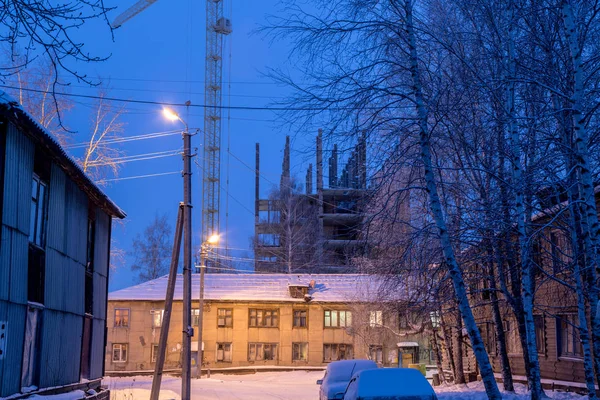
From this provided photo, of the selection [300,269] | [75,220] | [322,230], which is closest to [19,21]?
[75,220]

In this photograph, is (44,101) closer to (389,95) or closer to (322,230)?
(389,95)

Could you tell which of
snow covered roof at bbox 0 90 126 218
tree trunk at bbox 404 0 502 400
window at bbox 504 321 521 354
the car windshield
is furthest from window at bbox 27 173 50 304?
window at bbox 504 321 521 354

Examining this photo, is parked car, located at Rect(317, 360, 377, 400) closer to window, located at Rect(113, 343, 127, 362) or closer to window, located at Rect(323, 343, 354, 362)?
window, located at Rect(323, 343, 354, 362)

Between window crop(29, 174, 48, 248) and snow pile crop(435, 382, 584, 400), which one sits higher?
window crop(29, 174, 48, 248)

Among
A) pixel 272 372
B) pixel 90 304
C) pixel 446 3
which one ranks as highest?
pixel 446 3

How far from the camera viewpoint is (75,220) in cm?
2023

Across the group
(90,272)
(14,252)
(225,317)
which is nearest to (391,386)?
(14,252)

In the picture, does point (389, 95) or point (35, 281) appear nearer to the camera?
point (389, 95)

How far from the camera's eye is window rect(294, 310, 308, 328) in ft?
178

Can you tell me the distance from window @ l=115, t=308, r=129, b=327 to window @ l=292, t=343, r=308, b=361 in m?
12.6

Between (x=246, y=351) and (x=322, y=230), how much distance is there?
26632mm

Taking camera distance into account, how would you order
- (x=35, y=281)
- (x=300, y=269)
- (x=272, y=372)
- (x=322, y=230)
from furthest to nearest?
(x=322, y=230), (x=300, y=269), (x=272, y=372), (x=35, y=281)

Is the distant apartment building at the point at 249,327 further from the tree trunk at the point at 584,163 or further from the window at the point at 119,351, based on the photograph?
the tree trunk at the point at 584,163

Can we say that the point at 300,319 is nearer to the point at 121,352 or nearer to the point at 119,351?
the point at 121,352
